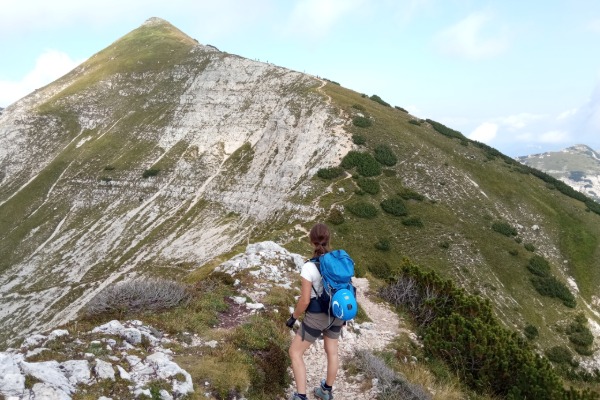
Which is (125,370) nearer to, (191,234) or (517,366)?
(517,366)

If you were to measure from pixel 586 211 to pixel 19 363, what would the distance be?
235 ft

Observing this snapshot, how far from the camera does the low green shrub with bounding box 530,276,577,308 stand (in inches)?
1677

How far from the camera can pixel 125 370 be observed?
890 centimetres

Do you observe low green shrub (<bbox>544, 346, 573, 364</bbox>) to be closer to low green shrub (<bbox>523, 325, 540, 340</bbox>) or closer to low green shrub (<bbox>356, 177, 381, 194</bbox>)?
low green shrub (<bbox>523, 325, 540, 340</bbox>)

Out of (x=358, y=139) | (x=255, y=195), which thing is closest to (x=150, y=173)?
(x=255, y=195)

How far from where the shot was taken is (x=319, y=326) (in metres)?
8.80

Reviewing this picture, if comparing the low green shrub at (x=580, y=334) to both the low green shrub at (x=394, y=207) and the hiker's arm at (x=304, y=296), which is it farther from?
the hiker's arm at (x=304, y=296)

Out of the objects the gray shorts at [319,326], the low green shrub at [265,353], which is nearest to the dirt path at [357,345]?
the low green shrub at [265,353]

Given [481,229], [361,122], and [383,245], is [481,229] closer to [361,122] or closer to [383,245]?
[383,245]

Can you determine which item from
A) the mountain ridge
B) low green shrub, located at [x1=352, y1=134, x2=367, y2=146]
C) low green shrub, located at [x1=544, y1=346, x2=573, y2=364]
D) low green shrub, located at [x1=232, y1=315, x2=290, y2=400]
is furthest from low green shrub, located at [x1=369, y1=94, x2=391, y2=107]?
low green shrub, located at [x1=232, y1=315, x2=290, y2=400]

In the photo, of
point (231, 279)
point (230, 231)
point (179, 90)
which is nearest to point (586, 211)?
point (230, 231)

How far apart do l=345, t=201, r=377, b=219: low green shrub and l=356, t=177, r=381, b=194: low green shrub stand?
3.25 metres

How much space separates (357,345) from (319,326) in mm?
6944

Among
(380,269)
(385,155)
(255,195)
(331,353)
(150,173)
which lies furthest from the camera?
(150,173)
